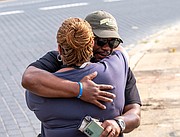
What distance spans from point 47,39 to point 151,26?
8.93 ft

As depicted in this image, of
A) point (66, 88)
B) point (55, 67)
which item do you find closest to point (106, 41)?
point (55, 67)

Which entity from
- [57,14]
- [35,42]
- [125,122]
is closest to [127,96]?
[125,122]

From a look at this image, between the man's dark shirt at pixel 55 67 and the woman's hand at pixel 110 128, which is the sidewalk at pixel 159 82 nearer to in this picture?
the man's dark shirt at pixel 55 67

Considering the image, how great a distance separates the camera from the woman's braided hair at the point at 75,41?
9.82 feet

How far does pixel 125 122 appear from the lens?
129 inches

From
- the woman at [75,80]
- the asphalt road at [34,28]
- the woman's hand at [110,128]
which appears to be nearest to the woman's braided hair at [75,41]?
the woman at [75,80]

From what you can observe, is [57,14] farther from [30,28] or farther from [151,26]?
[151,26]

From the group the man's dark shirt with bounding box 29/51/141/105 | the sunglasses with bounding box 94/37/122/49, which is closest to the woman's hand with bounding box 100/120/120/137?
the man's dark shirt with bounding box 29/51/141/105

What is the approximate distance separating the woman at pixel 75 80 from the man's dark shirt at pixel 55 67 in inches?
6.7

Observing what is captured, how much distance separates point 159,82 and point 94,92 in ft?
17.2

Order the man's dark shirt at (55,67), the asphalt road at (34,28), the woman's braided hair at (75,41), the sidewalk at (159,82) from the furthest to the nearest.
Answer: the asphalt road at (34,28) < the sidewalk at (159,82) < the man's dark shirt at (55,67) < the woman's braided hair at (75,41)

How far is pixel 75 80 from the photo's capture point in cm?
314

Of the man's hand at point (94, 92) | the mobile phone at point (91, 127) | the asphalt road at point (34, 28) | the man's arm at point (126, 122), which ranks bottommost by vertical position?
the asphalt road at point (34, 28)

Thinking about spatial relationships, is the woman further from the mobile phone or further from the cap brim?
the cap brim
